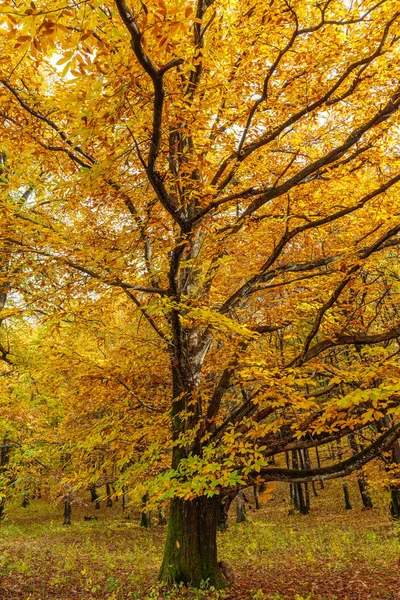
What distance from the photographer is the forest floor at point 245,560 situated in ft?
23.1

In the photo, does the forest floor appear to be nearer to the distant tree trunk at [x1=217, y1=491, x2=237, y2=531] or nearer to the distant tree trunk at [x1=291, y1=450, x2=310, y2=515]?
the distant tree trunk at [x1=291, y1=450, x2=310, y2=515]

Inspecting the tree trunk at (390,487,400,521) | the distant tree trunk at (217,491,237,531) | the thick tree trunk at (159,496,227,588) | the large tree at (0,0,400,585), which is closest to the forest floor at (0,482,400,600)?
the thick tree trunk at (159,496,227,588)

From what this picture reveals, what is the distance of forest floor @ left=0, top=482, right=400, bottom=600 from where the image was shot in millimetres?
7027

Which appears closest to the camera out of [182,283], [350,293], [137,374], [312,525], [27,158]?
[27,158]

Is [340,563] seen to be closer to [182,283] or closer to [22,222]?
[182,283]

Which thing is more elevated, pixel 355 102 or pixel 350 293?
pixel 355 102

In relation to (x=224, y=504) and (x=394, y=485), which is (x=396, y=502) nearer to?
(x=394, y=485)

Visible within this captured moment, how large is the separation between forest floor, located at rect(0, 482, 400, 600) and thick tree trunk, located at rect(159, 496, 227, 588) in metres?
0.28

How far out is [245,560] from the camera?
11258 mm

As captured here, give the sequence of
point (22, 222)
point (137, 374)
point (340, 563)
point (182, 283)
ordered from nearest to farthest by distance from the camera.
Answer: point (22, 222)
point (182, 283)
point (137, 374)
point (340, 563)

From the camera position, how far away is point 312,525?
722 inches

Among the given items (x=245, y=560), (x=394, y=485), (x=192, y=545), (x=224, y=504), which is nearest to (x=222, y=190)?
(x=192, y=545)

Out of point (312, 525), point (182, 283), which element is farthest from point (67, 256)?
point (312, 525)

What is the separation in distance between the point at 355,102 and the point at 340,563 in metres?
10.3
